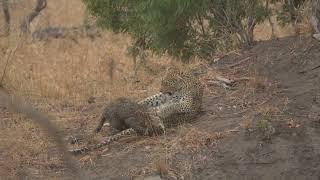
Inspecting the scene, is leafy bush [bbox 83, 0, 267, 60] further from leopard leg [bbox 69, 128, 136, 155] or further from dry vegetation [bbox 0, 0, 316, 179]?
leopard leg [bbox 69, 128, 136, 155]

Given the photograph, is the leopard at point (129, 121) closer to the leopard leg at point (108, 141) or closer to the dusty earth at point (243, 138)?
the leopard leg at point (108, 141)

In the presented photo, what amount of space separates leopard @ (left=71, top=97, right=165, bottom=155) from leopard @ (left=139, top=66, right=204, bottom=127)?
211 mm

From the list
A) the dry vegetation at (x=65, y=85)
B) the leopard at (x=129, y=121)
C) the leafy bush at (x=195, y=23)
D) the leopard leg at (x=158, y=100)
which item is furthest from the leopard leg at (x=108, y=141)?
the leafy bush at (x=195, y=23)

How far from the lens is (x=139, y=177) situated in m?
5.29

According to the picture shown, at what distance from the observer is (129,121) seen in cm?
637

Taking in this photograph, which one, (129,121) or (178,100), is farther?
(178,100)

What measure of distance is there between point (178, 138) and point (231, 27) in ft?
11.6

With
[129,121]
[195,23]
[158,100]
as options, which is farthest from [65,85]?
[129,121]

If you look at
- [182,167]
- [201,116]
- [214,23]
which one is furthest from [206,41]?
[182,167]

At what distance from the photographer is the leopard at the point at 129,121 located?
6250 mm

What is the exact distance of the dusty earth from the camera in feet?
17.0

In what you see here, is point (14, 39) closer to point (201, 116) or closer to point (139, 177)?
point (201, 116)

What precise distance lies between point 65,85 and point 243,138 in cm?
521

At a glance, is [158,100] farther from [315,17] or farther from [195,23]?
[195,23]
